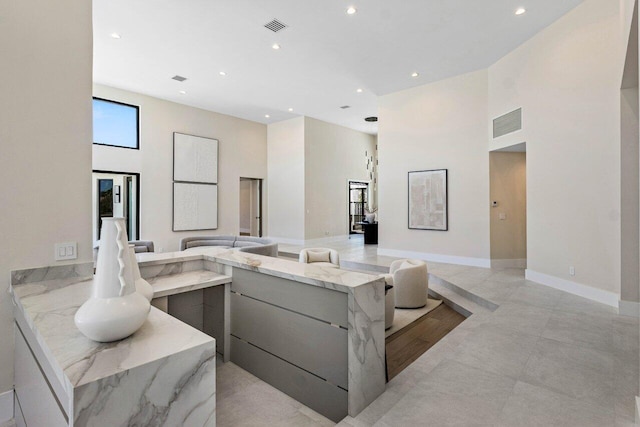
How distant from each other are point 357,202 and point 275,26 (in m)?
8.04

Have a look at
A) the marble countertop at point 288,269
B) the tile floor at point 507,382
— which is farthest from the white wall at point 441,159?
A: the marble countertop at point 288,269

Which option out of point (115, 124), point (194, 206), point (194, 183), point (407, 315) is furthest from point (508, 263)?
point (115, 124)

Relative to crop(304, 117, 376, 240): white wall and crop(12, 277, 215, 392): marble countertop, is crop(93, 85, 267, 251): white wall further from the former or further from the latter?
crop(12, 277, 215, 392): marble countertop

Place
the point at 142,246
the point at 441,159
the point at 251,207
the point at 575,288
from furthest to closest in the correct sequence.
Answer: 1. the point at 251,207
2. the point at 441,159
3. the point at 142,246
4. the point at 575,288

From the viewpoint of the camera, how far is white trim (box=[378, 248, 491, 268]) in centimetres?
632

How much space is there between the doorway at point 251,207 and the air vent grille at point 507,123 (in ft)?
22.8

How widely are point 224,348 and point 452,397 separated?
1.89 metres

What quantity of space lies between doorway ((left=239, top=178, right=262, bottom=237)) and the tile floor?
7868mm

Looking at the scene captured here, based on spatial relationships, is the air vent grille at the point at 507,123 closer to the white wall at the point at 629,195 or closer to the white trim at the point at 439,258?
the white wall at the point at 629,195

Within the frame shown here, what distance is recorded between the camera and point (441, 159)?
6848 mm

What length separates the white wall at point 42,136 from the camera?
2.03 meters

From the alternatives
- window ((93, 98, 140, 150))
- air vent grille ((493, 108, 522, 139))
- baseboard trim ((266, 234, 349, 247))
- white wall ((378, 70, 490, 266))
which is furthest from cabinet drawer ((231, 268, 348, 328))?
baseboard trim ((266, 234, 349, 247))

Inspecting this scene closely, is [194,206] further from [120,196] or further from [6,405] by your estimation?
[6,405]

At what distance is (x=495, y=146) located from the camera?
6.00m
